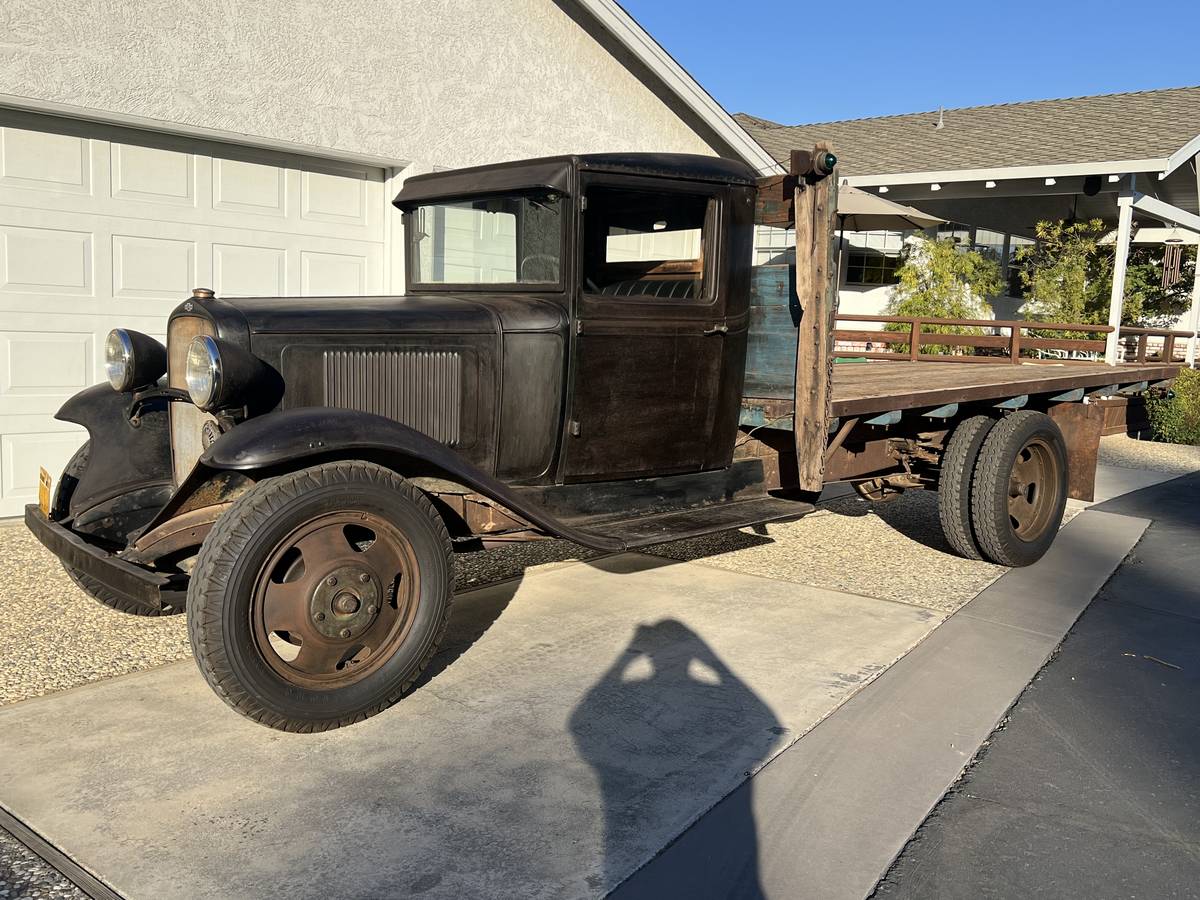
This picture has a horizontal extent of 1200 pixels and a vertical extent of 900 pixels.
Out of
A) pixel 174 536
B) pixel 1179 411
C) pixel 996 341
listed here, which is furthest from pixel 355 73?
pixel 1179 411

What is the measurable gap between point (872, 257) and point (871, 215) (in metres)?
3.74

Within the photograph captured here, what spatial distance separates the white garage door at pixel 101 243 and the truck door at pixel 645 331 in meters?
3.28

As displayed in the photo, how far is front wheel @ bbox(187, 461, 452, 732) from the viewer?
9.12 feet

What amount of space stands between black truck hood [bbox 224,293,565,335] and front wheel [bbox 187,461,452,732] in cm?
62

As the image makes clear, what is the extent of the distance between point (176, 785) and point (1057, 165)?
12.0 meters

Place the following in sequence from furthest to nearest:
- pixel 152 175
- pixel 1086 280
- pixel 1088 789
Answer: pixel 1086 280, pixel 152 175, pixel 1088 789

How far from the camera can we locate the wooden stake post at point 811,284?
4.10 meters

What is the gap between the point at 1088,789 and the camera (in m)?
2.83

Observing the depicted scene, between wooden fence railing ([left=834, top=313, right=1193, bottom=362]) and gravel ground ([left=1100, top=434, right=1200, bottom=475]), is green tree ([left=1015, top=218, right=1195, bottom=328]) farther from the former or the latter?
gravel ground ([left=1100, top=434, right=1200, bottom=475])

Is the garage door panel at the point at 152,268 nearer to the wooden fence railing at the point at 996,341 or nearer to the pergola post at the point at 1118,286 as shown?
the wooden fence railing at the point at 996,341

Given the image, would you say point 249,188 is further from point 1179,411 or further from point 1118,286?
point 1179,411

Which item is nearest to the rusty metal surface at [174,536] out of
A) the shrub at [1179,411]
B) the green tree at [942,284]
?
the shrub at [1179,411]

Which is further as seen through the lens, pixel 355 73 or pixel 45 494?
pixel 355 73

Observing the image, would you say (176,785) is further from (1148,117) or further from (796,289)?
(1148,117)
